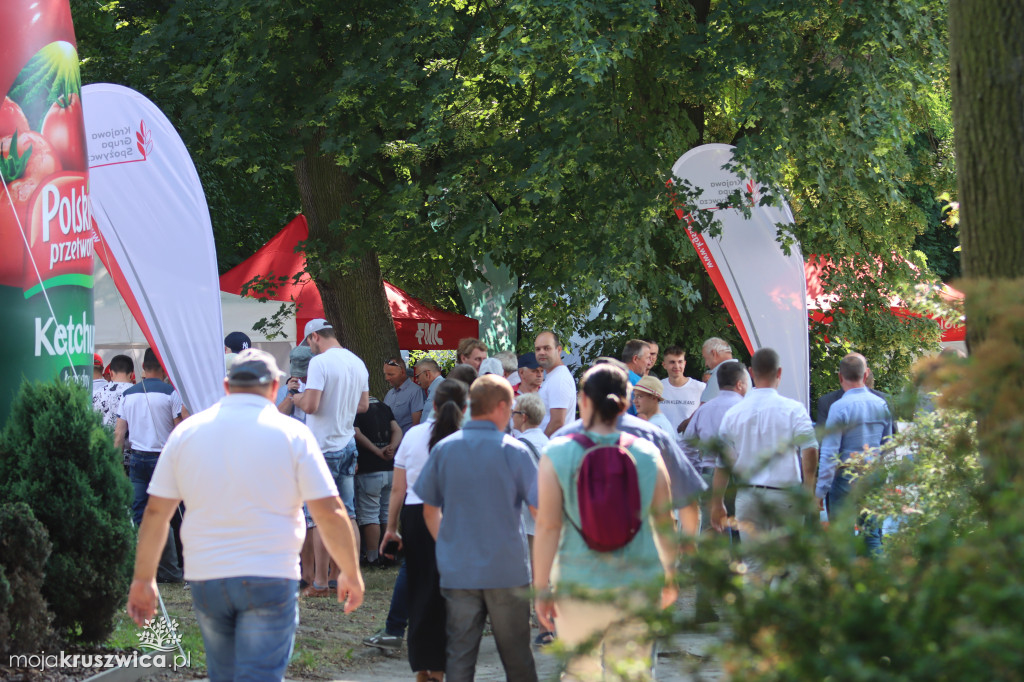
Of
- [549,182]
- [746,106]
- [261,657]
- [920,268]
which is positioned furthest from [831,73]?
[261,657]

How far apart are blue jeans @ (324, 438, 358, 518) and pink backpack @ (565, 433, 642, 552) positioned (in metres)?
5.24

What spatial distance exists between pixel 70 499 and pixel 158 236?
2.06 m

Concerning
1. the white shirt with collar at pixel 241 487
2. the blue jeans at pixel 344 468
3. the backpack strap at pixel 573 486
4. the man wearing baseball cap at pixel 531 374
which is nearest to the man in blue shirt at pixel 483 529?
the backpack strap at pixel 573 486

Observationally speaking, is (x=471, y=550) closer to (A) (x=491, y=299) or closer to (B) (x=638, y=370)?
(B) (x=638, y=370)

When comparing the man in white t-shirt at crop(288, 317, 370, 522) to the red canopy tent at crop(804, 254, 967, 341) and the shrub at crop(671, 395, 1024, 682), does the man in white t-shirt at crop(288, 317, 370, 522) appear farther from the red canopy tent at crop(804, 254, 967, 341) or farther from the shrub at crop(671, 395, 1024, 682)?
the shrub at crop(671, 395, 1024, 682)

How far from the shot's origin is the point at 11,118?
6918 mm

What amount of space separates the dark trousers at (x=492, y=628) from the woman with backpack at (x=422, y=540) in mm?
808

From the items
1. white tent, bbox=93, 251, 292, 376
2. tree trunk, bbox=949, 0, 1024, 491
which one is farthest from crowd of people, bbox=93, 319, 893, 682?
white tent, bbox=93, 251, 292, 376

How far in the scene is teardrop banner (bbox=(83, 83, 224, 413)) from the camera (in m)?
7.83

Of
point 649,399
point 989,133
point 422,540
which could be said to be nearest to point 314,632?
point 422,540

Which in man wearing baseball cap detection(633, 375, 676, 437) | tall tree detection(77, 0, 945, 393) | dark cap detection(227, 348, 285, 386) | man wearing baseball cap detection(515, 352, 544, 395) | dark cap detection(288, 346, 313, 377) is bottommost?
man wearing baseball cap detection(633, 375, 676, 437)

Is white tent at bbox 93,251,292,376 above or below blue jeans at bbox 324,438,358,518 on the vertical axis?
above

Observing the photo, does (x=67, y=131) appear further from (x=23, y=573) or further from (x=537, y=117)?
(x=537, y=117)

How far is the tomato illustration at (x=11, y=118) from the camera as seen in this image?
6875 millimetres
